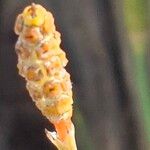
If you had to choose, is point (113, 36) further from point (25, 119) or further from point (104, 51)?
point (25, 119)

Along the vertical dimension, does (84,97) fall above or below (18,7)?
below

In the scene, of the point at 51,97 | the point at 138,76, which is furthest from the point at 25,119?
the point at 138,76

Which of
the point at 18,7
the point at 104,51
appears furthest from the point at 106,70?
the point at 18,7
